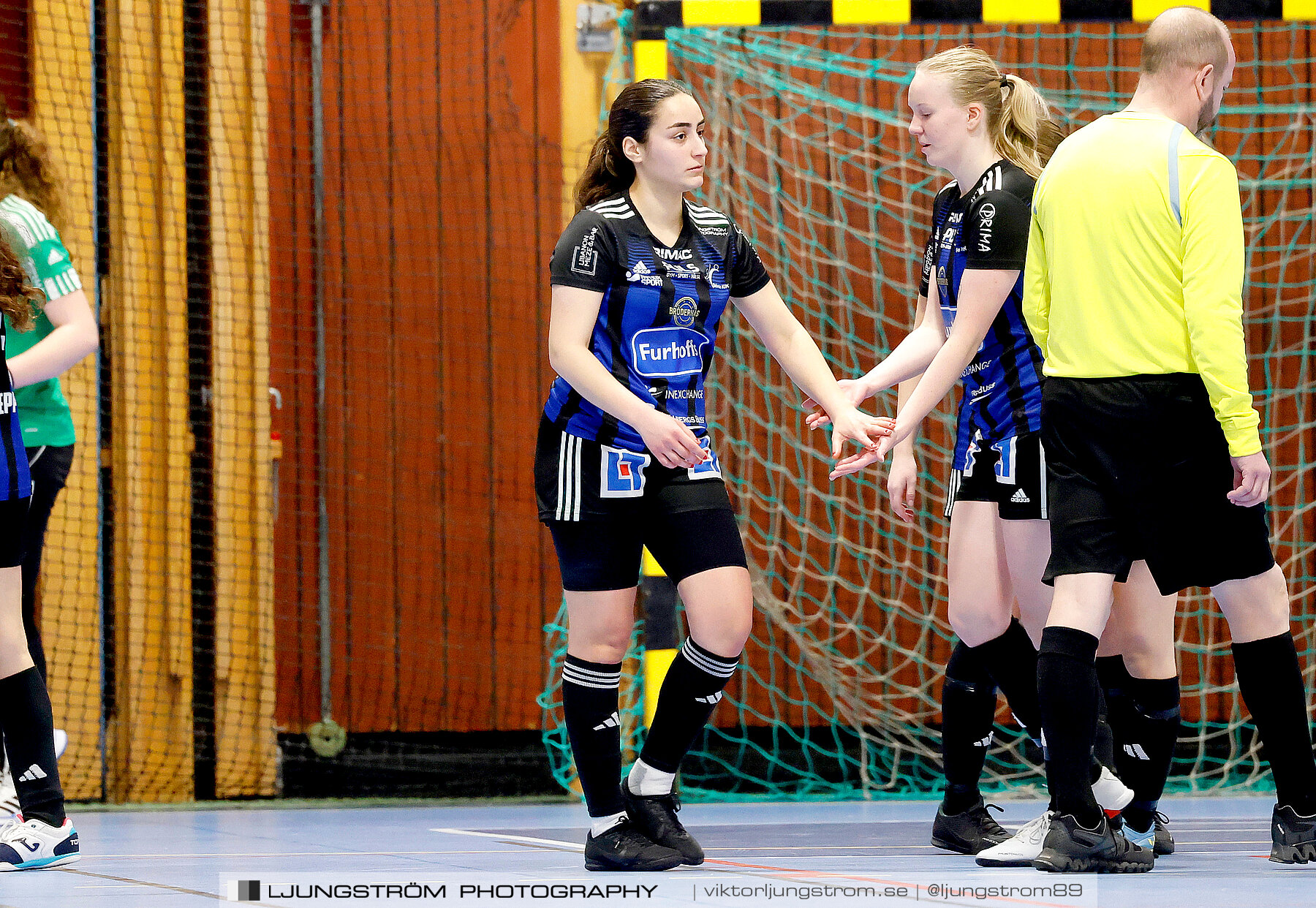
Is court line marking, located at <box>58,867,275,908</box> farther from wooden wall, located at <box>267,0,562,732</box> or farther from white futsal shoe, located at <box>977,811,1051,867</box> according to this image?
wooden wall, located at <box>267,0,562,732</box>

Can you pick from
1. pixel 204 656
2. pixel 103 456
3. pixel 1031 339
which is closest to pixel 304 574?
pixel 204 656

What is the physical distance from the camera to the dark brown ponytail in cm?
329

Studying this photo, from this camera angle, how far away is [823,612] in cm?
580

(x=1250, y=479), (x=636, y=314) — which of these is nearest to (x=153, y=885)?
(x=636, y=314)

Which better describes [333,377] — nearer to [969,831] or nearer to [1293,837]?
[969,831]

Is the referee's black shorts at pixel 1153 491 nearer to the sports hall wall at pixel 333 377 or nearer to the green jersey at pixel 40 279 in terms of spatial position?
the sports hall wall at pixel 333 377

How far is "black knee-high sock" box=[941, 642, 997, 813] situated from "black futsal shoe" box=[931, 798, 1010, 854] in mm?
18

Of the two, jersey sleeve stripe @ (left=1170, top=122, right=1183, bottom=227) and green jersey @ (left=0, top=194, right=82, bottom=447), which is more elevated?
jersey sleeve stripe @ (left=1170, top=122, right=1183, bottom=227)

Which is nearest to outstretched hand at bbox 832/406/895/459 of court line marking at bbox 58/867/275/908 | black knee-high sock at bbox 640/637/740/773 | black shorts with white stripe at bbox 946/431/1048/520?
black shorts with white stripe at bbox 946/431/1048/520

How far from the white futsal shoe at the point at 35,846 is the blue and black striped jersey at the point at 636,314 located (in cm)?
150

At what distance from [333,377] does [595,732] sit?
282 centimetres

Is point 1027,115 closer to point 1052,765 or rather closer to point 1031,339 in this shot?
point 1031,339

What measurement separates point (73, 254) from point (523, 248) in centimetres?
158

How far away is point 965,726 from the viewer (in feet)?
11.8
